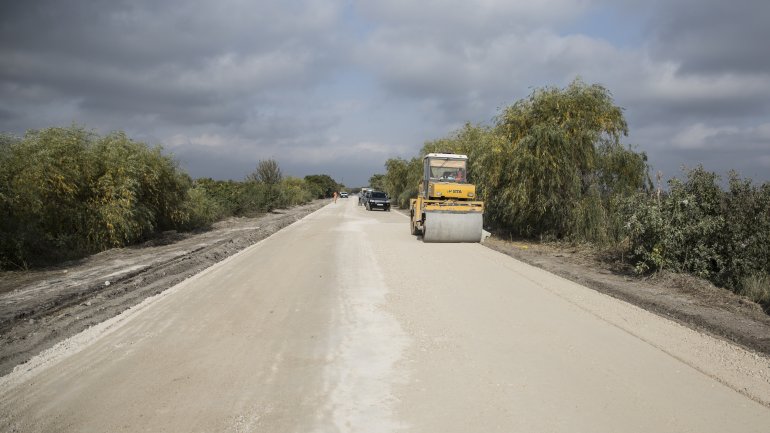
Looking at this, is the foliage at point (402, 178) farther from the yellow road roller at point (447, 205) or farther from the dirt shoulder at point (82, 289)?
the dirt shoulder at point (82, 289)

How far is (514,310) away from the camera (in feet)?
24.5

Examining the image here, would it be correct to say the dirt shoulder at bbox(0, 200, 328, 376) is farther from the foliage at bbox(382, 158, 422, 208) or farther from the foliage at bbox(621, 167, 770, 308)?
the foliage at bbox(382, 158, 422, 208)

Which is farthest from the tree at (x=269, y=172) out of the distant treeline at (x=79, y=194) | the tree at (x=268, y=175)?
the distant treeline at (x=79, y=194)

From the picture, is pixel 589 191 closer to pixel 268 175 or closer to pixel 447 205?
pixel 447 205

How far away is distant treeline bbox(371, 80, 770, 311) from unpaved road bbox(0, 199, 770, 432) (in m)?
3.31

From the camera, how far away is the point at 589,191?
681 inches

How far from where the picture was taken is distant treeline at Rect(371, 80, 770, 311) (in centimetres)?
1012

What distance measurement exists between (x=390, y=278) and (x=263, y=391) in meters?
5.76

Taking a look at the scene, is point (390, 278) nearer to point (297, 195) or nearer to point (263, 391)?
point (263, 391)

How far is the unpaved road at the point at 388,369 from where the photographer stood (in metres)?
3.95

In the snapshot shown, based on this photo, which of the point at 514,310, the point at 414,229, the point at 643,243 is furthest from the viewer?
the point at 414,229

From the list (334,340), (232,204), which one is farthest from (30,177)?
(232,204)

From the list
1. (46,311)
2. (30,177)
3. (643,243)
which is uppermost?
(30,177)

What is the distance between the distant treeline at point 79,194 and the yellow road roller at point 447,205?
33.1ft
